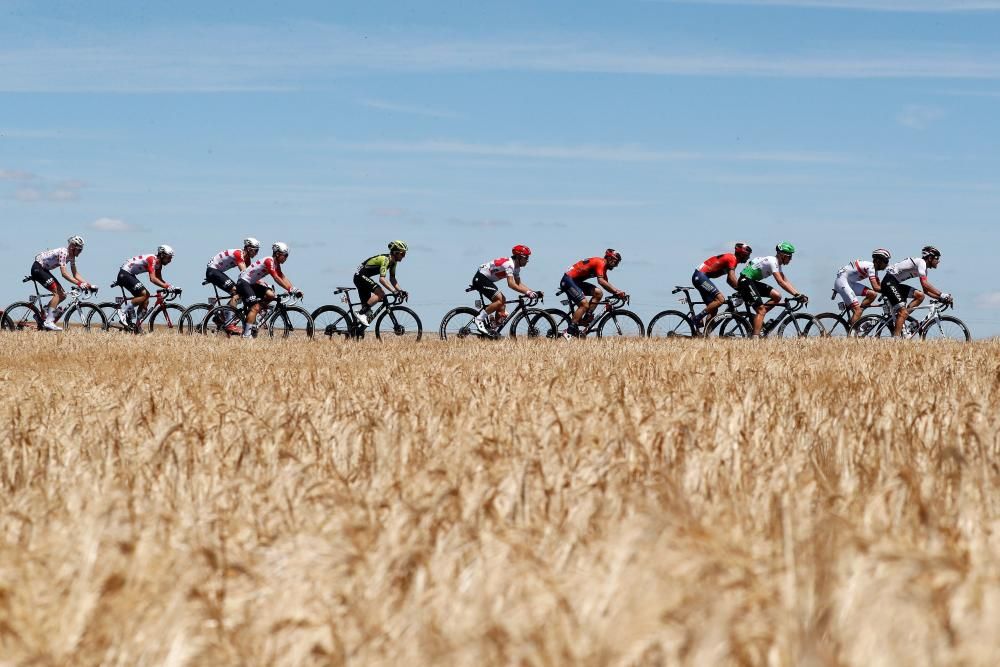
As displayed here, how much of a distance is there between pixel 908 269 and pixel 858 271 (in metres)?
1.06

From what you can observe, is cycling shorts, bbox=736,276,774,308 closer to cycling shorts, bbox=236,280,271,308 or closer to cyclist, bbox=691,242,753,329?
cyclist, bbox=691,242,753,329

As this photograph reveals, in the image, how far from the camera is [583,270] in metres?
22.5

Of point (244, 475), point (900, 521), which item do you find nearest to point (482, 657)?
point (900, 521)

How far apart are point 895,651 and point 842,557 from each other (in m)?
0.29

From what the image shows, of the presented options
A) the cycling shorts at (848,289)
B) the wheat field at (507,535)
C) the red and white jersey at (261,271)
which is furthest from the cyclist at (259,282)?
the wheat field at (507,535)

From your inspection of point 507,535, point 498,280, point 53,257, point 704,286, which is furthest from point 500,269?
point 507,535

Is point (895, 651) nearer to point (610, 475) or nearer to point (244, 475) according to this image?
point (610, 475)

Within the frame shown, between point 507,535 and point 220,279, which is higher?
point 220,279

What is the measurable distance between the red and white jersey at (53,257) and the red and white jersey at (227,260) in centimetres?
352

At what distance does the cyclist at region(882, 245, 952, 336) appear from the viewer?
891 inches

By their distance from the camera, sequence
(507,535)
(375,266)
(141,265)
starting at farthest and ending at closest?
(141,265), (375,266), (507,535)

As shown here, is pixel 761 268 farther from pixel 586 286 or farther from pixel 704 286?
pixel 586 286

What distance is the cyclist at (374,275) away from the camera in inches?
856

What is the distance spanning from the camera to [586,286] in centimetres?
2275
